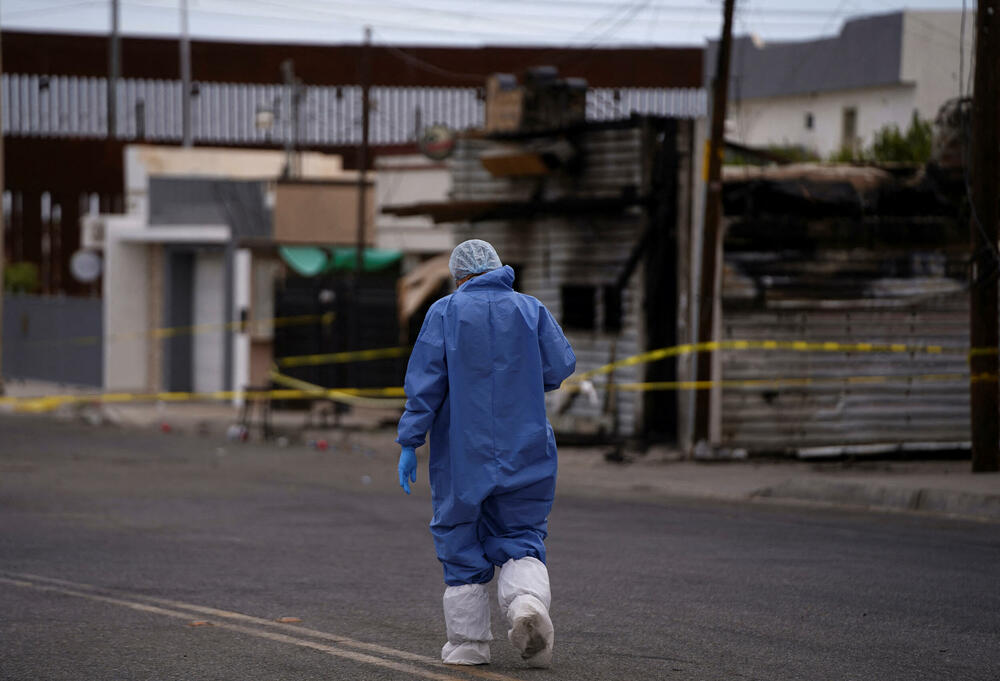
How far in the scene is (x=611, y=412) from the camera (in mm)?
18859

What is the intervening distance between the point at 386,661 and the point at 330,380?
19.8 meters

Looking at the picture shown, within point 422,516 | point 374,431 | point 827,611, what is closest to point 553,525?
point 422,516

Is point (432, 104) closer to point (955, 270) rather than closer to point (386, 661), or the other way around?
point (955, 270)

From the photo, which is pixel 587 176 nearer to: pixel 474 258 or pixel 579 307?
pixel 579 307

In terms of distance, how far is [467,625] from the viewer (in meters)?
5.97

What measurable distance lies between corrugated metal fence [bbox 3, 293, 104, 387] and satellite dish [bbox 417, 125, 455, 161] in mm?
8796

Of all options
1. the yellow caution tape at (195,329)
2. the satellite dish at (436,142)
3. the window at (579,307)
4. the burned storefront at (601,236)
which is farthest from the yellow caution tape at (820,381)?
the satellite dish at (436,142)

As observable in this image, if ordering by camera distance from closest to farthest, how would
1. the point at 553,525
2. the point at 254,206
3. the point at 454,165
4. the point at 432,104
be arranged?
the point at 553,525, the point at 454,165, the point at 254,206, the point at 432,104

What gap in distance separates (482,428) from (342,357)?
18816 millimetres

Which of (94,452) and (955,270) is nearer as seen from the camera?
(955,270)

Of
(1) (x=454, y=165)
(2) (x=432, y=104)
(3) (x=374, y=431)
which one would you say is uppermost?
(2) (x=432, y=104)

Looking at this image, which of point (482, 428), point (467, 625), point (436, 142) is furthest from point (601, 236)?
point (467, 625)

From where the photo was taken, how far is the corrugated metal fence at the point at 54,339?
3244cm

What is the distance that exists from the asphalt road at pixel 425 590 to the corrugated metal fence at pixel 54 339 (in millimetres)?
19108
